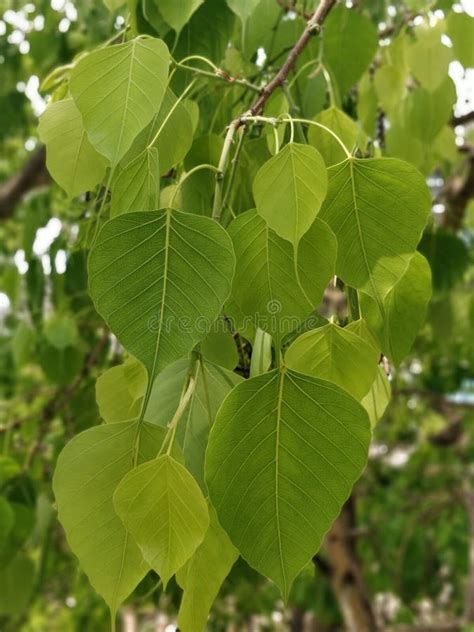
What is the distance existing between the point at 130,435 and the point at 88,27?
97cm

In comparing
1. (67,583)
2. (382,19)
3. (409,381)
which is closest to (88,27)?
(382,19)

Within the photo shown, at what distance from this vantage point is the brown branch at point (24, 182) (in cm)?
192

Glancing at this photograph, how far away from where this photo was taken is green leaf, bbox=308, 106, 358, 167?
20.2 inches

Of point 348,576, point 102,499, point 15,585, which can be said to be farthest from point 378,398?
point 348,576

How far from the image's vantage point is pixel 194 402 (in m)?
0.41

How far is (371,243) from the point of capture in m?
0.39

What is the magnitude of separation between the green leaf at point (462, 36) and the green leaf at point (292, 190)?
33cm

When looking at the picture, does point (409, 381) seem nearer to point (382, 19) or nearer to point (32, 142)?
point (32, 142)

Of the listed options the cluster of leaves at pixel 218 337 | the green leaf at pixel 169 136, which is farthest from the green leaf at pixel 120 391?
the green leaf at pixel 169 136

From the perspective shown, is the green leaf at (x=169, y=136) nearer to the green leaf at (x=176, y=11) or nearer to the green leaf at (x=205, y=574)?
the green leaf at (x=176, y=11)

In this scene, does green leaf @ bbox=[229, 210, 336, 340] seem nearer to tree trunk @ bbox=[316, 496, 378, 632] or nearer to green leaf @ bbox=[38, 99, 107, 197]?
green leaf @ bbox=[38, 99, 107, 197]

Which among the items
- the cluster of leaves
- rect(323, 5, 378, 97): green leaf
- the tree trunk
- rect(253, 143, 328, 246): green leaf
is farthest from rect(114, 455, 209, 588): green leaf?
the tree trunk

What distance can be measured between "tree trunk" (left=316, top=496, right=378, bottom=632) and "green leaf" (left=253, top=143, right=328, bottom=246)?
5.15 ft

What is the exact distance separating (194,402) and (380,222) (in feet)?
0.40
